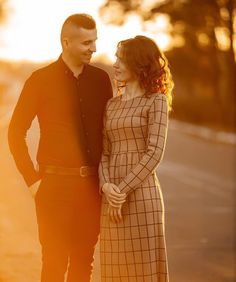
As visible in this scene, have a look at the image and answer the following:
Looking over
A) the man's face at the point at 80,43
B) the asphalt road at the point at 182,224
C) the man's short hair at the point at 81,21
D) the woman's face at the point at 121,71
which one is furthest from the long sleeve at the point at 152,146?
the asphalt road at the point at 182,224

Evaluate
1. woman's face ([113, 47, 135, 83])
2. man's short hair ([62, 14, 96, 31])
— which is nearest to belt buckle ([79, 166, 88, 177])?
woman's face ([113, 47, 135, 83])

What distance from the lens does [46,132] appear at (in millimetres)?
5004

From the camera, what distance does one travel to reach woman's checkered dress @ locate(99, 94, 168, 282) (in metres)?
4.87

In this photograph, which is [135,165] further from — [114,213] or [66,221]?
[66,221]

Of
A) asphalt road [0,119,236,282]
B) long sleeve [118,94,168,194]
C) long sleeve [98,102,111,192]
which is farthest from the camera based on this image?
asphalt road [0,119,236,282]

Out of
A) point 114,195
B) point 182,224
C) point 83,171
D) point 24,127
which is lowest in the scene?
point 182,224

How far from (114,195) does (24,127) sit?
69 centimetres

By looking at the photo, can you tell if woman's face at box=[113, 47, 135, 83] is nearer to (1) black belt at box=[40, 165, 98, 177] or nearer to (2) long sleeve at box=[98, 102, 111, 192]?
(2) long sleeve at box=[98, 102, 111, 192]

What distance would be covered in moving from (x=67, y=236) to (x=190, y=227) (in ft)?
22.0

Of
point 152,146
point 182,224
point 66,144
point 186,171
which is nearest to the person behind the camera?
point 152,146

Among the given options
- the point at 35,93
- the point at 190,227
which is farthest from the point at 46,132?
the point at 190,227

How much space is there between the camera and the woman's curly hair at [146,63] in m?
4.89

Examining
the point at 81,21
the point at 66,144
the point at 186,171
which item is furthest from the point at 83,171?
the point at 186,171

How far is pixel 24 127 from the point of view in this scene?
509 centimetres
